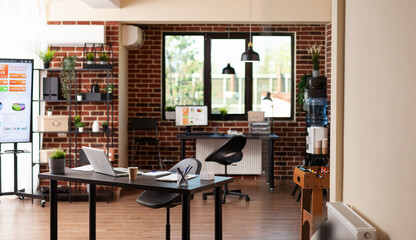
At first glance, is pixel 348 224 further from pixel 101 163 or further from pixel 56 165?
pixel 56 165

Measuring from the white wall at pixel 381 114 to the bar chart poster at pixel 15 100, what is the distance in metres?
4.55

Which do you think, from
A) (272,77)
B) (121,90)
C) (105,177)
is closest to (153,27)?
(121,90)

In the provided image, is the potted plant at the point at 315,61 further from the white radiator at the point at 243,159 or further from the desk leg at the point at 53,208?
the desk leg at the point at 53,208

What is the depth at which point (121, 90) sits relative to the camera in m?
7.63

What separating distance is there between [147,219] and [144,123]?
9.06 feet

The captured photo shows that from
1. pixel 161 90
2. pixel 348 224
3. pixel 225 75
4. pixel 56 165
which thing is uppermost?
pixel 225 75

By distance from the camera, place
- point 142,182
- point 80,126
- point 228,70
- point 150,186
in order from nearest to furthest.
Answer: point 150,186, point 142,182, point 80,126, point 228,70

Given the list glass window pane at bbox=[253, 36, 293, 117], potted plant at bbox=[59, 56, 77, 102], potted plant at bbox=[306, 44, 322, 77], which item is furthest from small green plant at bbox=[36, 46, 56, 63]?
potted plant at bbox=[306, 44, 322, 77]

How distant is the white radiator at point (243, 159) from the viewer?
8.32m

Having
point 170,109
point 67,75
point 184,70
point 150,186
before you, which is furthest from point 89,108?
point 150,186

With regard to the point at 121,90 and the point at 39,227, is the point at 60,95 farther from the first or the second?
the point at 39,227

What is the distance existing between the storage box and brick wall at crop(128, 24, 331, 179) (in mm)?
1767

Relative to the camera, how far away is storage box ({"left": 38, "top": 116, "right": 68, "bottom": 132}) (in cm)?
675

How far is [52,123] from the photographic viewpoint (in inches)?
267
